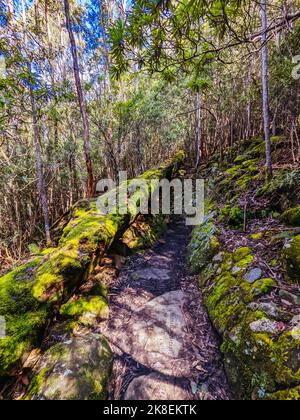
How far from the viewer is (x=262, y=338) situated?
168 centimetres

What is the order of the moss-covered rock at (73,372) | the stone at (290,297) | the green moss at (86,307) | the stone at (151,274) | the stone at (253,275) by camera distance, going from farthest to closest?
the stone at (151,274) → the green moss at (86,307) → the stone at (253,275) → the stone at (290,297) → the moss-covered rock at (73,372)

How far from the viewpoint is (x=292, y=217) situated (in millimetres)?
2637

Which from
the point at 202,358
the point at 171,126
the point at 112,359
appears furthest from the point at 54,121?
the point at 202,358

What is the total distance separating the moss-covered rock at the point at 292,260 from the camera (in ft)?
6.48

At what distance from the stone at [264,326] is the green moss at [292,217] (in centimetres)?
134

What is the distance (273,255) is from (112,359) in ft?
6.69

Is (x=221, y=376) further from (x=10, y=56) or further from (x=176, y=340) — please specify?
(x=10, y=56)

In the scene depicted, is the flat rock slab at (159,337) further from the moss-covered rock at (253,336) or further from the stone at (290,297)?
the stone at (290,297)

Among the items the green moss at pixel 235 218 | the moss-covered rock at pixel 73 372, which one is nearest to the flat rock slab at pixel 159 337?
the moss-covered rock at pixel 73 372

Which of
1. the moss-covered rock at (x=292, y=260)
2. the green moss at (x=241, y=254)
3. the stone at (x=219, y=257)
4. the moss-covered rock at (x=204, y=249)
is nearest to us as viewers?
the moss-covered rock at (x=292, y=260)

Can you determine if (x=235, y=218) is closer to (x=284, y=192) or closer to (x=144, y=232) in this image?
(x=284, y=192)

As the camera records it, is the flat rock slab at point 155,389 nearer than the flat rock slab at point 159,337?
Yes

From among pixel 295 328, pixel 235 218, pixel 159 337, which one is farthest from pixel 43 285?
pixel 235 218

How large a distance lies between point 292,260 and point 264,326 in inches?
27.4
